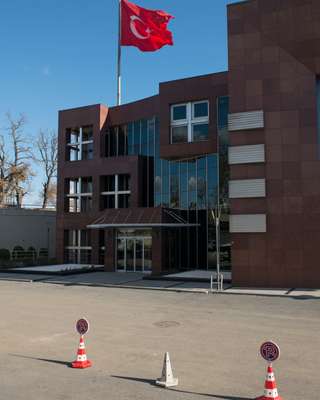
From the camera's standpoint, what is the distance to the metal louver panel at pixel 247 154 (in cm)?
2305

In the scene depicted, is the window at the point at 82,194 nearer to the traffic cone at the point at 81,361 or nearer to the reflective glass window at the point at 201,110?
the reflective glass window at the point at 201,110

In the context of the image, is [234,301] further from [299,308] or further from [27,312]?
[27,312]

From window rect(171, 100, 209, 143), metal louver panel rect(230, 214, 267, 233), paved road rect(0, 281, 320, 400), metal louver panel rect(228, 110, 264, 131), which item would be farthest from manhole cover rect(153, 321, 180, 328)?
window rect(171, 100, 209, 143)

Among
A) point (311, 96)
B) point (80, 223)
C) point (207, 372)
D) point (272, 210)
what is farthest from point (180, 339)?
point (80, 223)

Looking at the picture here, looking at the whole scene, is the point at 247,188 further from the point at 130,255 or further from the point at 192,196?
the point at 130,255

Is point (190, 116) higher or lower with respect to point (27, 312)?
higher

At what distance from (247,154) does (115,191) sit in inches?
663

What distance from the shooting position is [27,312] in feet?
51.9

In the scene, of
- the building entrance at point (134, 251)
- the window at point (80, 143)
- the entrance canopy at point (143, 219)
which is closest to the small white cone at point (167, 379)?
the entrance canopy at point (143, 219)

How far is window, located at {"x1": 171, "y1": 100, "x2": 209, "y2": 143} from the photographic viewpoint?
30.2 meters

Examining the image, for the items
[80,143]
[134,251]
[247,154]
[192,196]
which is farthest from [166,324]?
[80,143]

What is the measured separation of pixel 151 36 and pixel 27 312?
26.6m

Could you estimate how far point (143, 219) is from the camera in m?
30.7

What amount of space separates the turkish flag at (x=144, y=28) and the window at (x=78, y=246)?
1613 centimetres
